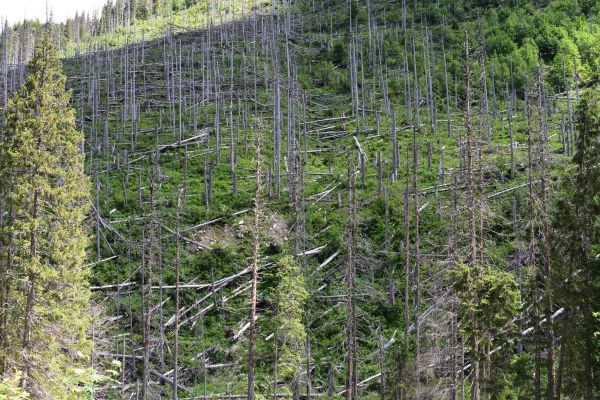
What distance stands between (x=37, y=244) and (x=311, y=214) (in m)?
32.7

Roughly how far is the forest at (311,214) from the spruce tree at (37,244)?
8 cm

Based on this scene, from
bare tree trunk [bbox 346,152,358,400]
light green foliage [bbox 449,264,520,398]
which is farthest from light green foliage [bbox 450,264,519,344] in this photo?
bare tree trunk [bbox 346,152,358,400]

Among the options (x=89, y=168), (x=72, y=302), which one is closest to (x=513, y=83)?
(x=89, y=168)

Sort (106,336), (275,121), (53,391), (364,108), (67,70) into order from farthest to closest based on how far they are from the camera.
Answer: (67,70), (364,108), (275,121), (106,336), (53,391)

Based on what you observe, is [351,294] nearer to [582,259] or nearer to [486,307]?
[486,307]

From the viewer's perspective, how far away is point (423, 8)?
114 m

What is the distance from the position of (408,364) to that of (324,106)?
54892 millimetres

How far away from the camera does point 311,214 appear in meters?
54.8

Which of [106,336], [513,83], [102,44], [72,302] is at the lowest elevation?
[106,336]

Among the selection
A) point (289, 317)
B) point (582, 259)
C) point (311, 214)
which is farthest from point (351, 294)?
point (311, 214)

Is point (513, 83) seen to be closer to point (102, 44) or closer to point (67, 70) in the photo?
point (67, 70)

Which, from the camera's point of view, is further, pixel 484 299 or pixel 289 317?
pixel 289 317

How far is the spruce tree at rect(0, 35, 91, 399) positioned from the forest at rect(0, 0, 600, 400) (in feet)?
0.27

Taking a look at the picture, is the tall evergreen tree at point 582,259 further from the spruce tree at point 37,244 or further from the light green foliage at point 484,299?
the spruce tree at point 37,244
